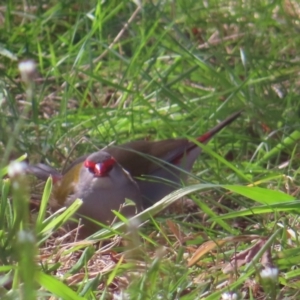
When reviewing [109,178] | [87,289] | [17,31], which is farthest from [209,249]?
[17,31]

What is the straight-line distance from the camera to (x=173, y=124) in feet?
12.6

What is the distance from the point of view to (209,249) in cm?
239

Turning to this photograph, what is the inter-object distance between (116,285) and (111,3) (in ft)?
7.12

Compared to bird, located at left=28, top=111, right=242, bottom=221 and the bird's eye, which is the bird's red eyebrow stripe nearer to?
bird, located at left=28, top=111, right=242, bottom=221

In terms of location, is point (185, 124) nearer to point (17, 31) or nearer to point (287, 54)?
point (287, 54)

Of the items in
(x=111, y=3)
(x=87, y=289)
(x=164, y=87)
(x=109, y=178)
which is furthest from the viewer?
(x=111, y=3)

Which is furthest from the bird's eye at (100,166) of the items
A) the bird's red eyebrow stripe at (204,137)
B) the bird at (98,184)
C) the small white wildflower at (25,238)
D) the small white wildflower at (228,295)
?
the small white wildflower at (25,238)

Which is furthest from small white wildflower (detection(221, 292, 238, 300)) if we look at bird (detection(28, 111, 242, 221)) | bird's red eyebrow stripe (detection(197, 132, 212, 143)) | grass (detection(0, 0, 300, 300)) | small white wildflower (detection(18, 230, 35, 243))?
bird's red eyebrow stripe (detection(197, 132, 212, 143))

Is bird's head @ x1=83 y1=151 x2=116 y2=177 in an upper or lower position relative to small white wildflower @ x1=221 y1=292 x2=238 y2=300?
lower

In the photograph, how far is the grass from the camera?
2.28 metres

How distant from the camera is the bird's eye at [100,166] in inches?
135

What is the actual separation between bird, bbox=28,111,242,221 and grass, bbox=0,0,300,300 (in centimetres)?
9

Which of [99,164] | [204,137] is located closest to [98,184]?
[99,164]

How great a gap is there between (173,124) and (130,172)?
320mm
